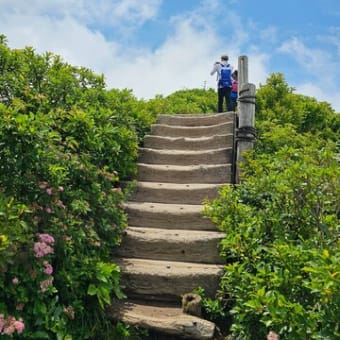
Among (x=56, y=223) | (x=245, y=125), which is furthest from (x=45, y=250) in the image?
(x=245, y=125)

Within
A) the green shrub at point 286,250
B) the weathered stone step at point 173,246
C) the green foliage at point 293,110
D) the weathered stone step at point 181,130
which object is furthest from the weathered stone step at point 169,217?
the green foliage at point 293,110

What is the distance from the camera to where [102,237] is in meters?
3.54

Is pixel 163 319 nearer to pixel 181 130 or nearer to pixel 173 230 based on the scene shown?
pixel 173 230

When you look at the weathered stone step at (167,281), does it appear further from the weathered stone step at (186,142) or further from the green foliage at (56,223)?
the weathered stone step at (186,142)

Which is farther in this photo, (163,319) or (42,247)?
(163,319)

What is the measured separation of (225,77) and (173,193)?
4.41m

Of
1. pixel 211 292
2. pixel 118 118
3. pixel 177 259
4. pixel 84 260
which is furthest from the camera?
pixel 118 118

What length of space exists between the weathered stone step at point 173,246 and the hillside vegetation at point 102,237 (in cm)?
19

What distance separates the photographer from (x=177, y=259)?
12.6 feet

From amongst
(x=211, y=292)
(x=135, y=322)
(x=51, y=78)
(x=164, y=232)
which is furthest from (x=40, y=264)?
(x=51, y=78)

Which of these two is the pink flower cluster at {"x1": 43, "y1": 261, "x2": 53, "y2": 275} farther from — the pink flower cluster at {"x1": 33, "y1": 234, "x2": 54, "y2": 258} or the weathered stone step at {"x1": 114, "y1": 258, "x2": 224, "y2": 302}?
the weathered stone step at {"x1": 114, "y1": 258, "x2": 224, "y2": 302}

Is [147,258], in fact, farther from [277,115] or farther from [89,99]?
[277,115]

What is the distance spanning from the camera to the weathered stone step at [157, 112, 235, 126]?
21.3 ft

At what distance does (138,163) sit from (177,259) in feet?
5.97
